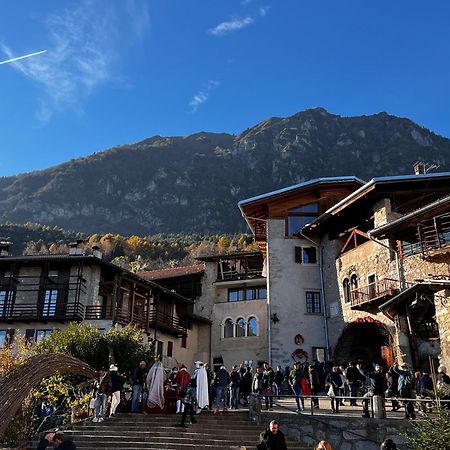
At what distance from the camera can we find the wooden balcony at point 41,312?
31297mm

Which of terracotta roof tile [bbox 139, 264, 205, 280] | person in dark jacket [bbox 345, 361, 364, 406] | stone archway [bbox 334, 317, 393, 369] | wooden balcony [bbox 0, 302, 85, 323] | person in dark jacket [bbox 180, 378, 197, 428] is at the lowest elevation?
person in dark jacket [bbox 180, 378, 197, 428]

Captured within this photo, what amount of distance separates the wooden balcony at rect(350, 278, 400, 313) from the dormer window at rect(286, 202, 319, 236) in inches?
276

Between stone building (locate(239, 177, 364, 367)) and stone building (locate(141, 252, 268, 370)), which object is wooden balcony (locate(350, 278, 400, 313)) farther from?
stone building (locate(141, 252, 268, 370))

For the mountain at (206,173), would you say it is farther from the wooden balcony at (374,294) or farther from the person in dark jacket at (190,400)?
the person in dark jacket at (190,400)

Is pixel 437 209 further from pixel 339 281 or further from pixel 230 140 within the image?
pixel 230 140

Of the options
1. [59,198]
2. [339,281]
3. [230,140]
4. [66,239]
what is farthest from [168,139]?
[339,281]

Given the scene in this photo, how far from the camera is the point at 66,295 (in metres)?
32.4

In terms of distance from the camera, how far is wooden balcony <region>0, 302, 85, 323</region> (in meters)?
31.3

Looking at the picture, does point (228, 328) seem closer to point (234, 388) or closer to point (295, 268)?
point (295, 268)

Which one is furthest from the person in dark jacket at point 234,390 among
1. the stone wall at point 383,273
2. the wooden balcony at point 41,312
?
the wooden balcony at point 41,312

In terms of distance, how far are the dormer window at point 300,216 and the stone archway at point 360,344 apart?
25.1 ft

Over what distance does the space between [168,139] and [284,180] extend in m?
58.6

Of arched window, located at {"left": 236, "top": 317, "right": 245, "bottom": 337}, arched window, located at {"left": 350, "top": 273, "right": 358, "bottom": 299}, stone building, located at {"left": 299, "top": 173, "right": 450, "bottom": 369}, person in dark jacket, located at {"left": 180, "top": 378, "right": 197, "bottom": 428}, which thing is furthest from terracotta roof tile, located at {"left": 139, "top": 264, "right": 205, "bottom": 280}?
person in dark jacket, located at {"left": 180, "top": 378, "right": 197, "bottom": 428}

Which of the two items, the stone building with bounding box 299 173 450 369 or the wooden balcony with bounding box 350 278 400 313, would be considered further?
the wooden balcony with bounding box 350 278 400 313
